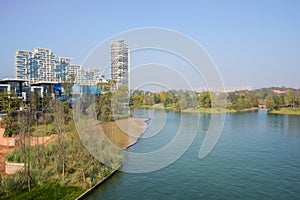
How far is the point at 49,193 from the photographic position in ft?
15.0

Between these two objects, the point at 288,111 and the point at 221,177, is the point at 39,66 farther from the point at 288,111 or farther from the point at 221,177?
the point at 221,177

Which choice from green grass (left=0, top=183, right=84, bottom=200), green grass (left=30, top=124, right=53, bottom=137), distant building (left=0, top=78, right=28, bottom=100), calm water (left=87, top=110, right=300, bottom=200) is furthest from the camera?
distant building (left=0, top=78, right=28, bottom=100)

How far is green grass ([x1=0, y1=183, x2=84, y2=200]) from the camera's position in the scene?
4391 millimetres

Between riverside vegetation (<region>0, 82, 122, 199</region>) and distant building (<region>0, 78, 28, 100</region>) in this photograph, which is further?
distant building (<region>0, 78, 28, 100</region>)

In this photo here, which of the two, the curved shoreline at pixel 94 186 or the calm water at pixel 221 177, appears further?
the calm water at pixel 221 177

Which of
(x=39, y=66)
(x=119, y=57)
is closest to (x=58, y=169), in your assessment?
(x=119, y=57)

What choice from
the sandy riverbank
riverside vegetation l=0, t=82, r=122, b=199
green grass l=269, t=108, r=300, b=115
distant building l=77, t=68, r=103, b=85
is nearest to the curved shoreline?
riverside vegetation l=0, t=82, r=122, b=199

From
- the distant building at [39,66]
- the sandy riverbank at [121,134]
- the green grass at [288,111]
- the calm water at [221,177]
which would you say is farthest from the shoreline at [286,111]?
the distant building at [39,66]

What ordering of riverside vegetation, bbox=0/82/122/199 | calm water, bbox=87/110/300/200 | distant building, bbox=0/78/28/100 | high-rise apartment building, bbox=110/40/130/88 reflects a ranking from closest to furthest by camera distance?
riverside vegetation, bbox=0/82/122/199, calm water, bbox=87/110/300/200, high-rise apartment building, bbox=110/40/130/88, distant building, bbox=0/78/28/100

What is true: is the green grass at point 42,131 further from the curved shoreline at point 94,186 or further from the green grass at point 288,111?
the green grass at point 288,111

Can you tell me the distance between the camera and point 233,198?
185 inches

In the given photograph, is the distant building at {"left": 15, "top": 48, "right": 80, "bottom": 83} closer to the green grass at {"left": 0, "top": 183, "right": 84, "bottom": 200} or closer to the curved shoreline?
the curved shoreline

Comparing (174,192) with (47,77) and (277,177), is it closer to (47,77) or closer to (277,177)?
(277,177)

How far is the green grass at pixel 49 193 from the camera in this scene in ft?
14.4
